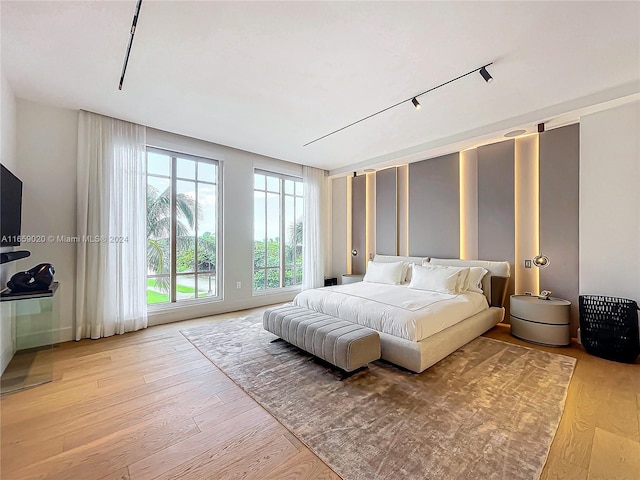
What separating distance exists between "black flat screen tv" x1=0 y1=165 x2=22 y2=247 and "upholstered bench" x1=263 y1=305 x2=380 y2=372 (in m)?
2.64

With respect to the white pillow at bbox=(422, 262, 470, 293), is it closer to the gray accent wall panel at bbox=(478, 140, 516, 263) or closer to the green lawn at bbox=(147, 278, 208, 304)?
the gray accent wall panel at bbox=(478, 140, 516, 263)

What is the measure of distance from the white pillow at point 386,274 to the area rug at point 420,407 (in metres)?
1.59

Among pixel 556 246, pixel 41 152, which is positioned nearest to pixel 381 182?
pixel 556 246

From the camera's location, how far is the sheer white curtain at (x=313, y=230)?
20.0 ft

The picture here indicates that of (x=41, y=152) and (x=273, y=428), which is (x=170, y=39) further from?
(x=273, y=428)

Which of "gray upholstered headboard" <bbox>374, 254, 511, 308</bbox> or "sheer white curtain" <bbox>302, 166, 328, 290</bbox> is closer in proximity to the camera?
"gray upholstered headboard" <bbox>374, 254, 511, 308</bbox>

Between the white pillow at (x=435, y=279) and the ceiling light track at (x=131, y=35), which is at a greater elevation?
the ceiling light track at (x=131, y=35)

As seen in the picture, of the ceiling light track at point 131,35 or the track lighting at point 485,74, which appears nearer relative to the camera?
the ceiling light track at point 131,35

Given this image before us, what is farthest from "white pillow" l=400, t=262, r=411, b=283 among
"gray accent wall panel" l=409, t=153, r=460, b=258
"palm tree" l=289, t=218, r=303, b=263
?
"palm tree" l=289, t=218, r=303, b=263

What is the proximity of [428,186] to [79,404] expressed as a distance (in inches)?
207

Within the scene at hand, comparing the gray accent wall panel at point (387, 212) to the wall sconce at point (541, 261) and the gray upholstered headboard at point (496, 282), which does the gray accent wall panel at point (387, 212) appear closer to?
the gray upholstered headboard at point (496, 282)

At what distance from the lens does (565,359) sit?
9.61 feet

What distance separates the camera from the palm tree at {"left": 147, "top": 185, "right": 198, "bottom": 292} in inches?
169

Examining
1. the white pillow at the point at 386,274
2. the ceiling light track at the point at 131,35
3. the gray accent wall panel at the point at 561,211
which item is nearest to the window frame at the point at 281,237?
the white pillow at the point at 386,274
